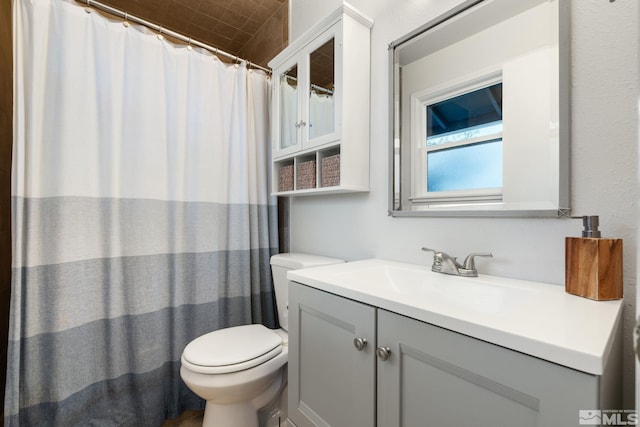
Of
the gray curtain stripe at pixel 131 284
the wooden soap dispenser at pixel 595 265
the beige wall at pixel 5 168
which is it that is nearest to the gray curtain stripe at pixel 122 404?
the gray curtain stripe at pixel 131 284

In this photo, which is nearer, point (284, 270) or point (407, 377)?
point (407, 377)

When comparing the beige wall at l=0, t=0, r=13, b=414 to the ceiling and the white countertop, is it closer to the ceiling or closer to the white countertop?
the ceiling

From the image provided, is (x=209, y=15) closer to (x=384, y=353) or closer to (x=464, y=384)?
(x=384, y=353)

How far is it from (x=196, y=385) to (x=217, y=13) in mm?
2264

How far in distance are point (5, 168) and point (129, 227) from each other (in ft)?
2.39

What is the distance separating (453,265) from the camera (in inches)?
38.7

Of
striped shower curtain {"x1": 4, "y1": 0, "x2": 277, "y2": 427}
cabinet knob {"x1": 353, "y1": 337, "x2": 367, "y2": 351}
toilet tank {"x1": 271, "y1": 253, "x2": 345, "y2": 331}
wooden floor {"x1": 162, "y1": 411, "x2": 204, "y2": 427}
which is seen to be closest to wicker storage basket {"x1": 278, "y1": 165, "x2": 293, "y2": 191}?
striped shower curtain {"x1": 4, "y1": 0, "x2": 277, "y2": 427}

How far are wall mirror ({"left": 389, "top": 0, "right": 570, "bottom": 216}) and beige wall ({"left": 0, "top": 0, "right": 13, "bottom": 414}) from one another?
6.23 ft

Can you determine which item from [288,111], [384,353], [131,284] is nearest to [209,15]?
[288,111]

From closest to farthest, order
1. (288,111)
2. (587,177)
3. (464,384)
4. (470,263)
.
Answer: (464,384) < (587,177) < (470,263) < (288,111)

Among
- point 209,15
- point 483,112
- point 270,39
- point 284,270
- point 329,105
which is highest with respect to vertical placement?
point 209,15

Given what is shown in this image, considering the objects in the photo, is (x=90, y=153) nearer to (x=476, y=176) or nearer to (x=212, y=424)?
(x=212, y=424)

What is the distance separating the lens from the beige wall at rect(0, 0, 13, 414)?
1432 millimetres

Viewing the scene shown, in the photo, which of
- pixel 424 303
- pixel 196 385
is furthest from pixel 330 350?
pixel 196 385
